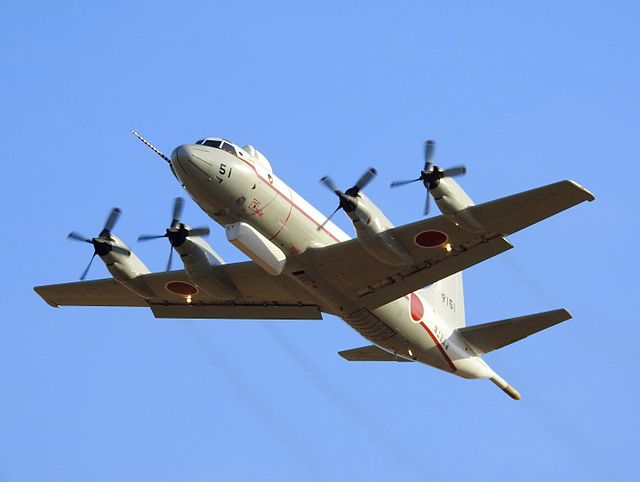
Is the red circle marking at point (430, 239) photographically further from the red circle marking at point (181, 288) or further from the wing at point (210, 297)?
the red circle marking at point (181, 288)

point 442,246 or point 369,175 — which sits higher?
point 369,175

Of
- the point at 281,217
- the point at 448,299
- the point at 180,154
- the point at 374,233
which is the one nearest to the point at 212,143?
the point at 180,154

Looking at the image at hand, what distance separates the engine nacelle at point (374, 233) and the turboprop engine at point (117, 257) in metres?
8.51

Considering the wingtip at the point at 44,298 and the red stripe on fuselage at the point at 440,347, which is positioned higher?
the wingtip at the point at 44,298

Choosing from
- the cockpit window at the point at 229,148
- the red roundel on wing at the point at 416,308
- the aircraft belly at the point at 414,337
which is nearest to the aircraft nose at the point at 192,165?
the cockpit window at the point at 229,148

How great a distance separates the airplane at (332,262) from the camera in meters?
33.4

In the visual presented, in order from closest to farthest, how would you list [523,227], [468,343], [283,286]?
1. [523,227]
2. [283,286]
3. [468,343]

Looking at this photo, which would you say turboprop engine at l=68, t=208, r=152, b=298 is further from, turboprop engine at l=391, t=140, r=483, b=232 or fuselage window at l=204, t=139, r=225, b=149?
turboprop engine at l=391, t=140, r=483, b=232

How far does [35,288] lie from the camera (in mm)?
40625

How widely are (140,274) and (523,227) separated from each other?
43.0 feet

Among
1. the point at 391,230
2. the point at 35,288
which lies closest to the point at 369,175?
the point at 391,230

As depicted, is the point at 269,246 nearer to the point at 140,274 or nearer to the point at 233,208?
the point at 233,208

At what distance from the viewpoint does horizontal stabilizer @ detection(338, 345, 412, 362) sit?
4096cm

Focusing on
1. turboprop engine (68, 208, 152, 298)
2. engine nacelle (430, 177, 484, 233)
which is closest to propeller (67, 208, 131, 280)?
turboprop engine (68, 208, 152, 298)
